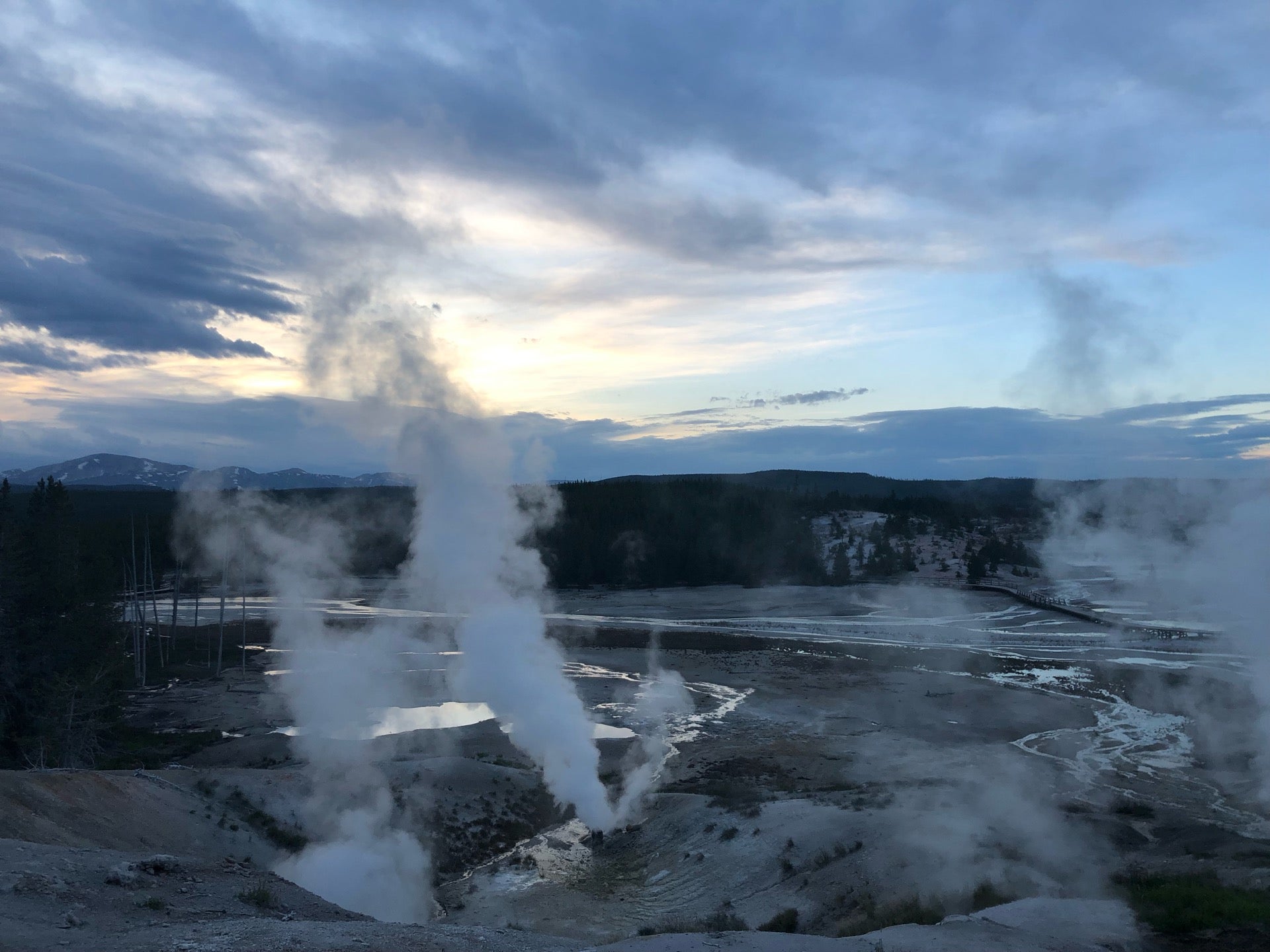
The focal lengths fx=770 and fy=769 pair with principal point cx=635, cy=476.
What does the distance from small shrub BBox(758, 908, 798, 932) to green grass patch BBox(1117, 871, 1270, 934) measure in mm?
6639

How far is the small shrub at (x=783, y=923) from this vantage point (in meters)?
16.7

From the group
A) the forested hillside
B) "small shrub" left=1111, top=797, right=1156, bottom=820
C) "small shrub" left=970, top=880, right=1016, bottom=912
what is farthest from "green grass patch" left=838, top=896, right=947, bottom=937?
the forested hillside

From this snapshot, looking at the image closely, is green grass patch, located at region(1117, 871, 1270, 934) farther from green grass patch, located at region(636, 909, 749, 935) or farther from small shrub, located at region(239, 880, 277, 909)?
small shrub, located at region(239, 880, 277, 909)

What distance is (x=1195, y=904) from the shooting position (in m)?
14.5

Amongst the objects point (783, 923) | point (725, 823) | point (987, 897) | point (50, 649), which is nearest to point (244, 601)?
point (50, 649)

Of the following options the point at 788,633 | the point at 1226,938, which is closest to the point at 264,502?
the point at 788,633

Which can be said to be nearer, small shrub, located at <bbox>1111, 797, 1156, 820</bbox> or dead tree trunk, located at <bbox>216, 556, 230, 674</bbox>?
small shrub, located at <bbox>1111, 797, 1156, 820</bbox>

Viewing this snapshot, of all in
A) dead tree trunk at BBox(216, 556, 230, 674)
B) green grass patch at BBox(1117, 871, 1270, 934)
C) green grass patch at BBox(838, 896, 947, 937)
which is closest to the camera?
green grass patch at BBox(1117, 871, 1270, 934)

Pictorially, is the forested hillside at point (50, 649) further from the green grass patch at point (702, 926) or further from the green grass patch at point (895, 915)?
the green grass patch at point (895, 915)

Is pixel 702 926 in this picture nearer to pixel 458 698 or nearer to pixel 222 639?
pixel 458 698

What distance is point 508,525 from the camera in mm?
35094

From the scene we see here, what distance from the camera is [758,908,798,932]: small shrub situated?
1672 cm

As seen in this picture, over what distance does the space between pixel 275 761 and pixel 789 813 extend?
20.5m

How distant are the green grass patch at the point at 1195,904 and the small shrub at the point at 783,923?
664 centimetres
